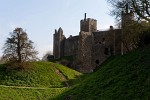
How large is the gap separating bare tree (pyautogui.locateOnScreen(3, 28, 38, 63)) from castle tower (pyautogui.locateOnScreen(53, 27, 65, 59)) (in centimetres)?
2649

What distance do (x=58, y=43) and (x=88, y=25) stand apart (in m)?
8.14

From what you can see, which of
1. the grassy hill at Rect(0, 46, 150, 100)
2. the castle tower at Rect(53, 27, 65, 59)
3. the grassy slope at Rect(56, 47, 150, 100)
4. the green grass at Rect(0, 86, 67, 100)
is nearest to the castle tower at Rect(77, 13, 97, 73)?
the castle tower at Rect(53, 27, 65, 59)

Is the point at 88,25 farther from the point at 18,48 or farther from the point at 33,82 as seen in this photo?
the point at 33,82

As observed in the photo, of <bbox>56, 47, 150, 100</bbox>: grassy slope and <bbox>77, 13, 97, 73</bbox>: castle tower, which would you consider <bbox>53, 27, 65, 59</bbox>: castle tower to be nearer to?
<bbox>77, 13, 97, 73</bbox>: castle tower

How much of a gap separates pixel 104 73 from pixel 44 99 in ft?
37.8

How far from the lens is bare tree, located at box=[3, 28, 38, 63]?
4562 centimetres

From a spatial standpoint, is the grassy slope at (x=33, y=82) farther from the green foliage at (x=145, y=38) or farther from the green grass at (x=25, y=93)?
the green foliage at (x=145, y=38)

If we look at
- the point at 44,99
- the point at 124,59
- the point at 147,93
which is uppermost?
the point at 124,59

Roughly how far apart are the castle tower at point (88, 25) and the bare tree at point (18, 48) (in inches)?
965

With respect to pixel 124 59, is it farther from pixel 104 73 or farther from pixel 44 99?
pixel 44 99

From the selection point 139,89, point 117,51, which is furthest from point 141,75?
point 117,51

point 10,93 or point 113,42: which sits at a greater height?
point 113,42

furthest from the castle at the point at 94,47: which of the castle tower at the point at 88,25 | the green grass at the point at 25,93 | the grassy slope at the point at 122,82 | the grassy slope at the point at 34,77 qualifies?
the grassy slope at the point at 122,82

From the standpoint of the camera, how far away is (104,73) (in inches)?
971
